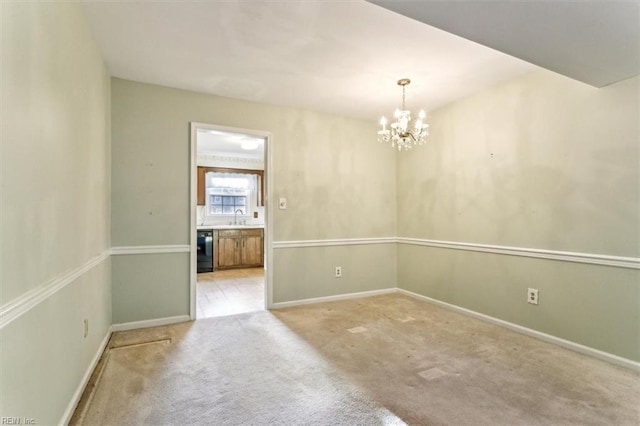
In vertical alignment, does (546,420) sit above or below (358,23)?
below

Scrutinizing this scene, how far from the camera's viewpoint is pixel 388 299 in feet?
13.8

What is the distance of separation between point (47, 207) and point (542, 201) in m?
3.63

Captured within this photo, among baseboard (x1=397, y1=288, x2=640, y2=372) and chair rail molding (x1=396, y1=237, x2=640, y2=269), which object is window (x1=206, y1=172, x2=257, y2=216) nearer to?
chair rail molding (x1=396, y1=237, x2=640, y2=269)

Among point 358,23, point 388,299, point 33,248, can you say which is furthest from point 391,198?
point 33,248

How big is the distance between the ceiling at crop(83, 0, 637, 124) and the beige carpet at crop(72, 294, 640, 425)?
220 cm

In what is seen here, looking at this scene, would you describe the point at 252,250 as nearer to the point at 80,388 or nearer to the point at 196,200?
the point at 196,200

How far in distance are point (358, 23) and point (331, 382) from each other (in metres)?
2.49

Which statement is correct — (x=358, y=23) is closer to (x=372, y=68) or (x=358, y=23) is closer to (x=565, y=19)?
(x=372, y=68)

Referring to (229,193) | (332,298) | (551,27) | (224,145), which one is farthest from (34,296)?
(229,193)

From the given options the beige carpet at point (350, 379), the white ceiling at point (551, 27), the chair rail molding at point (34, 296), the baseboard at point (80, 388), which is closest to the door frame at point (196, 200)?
the beige carpet at point (350, 379)

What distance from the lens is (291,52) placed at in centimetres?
260

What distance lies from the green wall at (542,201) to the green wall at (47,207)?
11.8ft

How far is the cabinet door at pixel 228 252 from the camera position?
6.39 meters

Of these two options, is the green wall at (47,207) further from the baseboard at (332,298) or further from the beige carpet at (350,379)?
the baseboard at (332,298)
